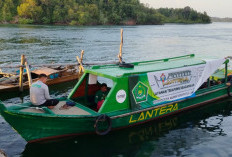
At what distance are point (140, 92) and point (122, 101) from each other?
0.92 metres

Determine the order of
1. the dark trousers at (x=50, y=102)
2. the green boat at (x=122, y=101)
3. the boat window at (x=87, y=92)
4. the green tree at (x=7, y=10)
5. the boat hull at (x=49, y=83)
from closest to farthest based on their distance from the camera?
the green boat at (x=122, y=101), the dark trousers at (x=50, y=102), the boat window at (x=87, y=92), the boat hull at (x=49, y=83), the green tree at (x=7, y=10)

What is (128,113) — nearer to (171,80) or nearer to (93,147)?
(93,147)

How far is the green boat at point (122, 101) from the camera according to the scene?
29.1 feet

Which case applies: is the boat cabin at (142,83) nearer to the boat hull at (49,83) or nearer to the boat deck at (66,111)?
the boat deck at (66,111)

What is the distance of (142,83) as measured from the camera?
10.5 m

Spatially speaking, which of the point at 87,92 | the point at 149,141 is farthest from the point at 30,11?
the point at 149,141

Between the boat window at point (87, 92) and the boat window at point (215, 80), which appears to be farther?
the boat window at point (215, 80)

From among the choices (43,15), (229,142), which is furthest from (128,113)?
(43,15)

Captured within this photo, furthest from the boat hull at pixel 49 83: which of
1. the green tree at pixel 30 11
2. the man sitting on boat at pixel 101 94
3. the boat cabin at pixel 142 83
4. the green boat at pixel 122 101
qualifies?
the green tree at pixel 30 11

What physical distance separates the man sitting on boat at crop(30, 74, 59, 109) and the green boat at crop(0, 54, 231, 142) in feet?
0.88

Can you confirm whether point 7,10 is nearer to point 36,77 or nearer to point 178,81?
point 36,77

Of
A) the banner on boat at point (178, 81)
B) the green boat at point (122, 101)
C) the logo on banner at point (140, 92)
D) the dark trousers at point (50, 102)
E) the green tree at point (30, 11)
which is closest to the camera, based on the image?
the green boat at point (122, 101)

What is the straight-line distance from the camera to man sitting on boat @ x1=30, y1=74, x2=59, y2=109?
934 cm

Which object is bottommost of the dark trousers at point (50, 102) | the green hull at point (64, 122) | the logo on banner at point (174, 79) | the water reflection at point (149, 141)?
the water reflection at point (149, 141)
